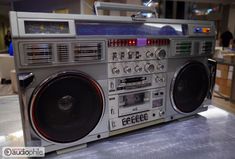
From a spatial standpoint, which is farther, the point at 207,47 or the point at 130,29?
the point at 207,47

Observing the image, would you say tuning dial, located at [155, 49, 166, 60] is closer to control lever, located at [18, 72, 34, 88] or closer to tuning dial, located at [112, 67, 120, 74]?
tuning dial, located at [112, 67, 120, 74]

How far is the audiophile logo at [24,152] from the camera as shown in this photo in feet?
2.53

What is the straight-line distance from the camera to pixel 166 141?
0.92 metres

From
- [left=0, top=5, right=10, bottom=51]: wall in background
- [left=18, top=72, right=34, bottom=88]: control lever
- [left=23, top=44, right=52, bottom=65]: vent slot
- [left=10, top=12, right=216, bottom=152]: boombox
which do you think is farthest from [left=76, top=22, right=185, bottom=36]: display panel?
[left=0, top=5, right=10, bottom=51]: wall in background

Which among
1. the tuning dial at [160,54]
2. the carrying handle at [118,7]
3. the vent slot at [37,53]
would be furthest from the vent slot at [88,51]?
the tuning dial at [160,54]

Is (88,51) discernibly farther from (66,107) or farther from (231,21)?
(231,21)

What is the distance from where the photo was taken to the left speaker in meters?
0.70

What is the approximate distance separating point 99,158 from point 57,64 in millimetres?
419

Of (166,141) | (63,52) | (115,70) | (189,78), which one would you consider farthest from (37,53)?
(189,78)

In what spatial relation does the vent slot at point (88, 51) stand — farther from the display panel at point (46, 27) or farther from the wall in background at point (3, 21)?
the wall in background at point (3, 21)

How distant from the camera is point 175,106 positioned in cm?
108

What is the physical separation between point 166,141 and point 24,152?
64 cm

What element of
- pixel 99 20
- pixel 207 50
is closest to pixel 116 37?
pixel 99 20

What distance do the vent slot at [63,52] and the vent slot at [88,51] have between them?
0.04 m
